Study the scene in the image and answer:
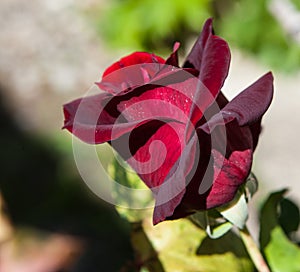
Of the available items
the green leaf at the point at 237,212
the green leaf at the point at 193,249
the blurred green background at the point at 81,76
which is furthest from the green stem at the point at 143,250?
the blurred green background at the point at 81,76

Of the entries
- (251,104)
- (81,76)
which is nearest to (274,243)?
(251,104)

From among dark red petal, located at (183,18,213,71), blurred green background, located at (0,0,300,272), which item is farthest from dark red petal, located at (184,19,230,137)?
blurred green background, located at (0,0,300,272)

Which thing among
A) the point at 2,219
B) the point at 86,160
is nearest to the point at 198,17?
the point at 86,160

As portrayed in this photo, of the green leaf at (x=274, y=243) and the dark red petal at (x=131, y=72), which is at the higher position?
the dark red petal at (x=131, y=72)

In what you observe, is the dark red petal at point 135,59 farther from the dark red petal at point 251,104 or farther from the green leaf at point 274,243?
the green leaf at point 274,243

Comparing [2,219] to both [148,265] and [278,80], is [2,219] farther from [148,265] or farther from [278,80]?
[278,80]

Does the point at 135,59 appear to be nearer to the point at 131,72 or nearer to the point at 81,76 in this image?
the point at 131,72
